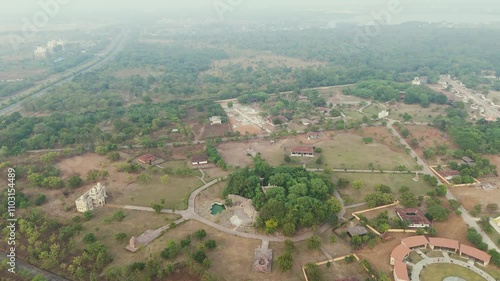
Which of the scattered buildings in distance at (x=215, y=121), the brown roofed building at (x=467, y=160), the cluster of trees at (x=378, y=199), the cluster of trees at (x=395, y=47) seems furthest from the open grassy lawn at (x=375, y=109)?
the cluster of trees at (x=378, y=199)

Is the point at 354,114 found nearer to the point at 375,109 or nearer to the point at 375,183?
the point at 375,109

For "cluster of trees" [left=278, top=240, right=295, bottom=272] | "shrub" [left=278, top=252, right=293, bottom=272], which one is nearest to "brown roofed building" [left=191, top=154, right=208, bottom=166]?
"cluster of trees" [left=278, top=240, right=295, bottom=272]

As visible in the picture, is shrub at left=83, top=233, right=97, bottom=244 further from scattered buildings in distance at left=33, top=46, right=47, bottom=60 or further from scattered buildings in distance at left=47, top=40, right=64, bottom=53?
scattered buildings in distance at left=47, top=40, right=64, bottom=53

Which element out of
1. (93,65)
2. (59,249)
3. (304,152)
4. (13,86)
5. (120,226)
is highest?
(59,249)

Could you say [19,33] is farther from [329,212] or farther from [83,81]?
[329,212]

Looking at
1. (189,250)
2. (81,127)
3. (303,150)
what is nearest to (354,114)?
(303,150)

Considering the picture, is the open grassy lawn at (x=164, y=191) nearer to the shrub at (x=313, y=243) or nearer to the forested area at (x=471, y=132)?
the shrub at (x=313, y=243)
